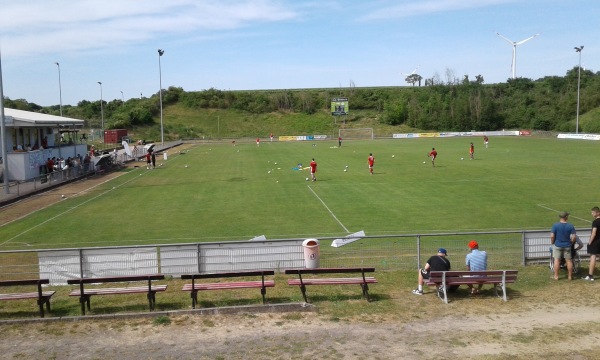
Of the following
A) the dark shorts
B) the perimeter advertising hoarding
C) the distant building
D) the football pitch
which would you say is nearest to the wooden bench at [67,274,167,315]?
the football pitch

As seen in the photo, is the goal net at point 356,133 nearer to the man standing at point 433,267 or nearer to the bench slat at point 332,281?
the man standing at point 433,267

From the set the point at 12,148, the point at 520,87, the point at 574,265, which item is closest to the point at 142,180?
the point at 12,148

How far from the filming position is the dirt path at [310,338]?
850cm

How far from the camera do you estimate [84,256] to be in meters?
13.2

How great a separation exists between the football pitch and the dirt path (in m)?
10.1

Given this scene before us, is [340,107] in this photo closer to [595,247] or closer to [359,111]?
[359,111]

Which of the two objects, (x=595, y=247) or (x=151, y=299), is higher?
(x=595, y=247)

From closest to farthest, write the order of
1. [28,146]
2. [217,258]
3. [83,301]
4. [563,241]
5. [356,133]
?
[83,301] < [563,241] < [217,258] < [28,146] < [356,133]

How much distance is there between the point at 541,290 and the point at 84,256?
421 inches

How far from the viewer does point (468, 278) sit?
11031 mm

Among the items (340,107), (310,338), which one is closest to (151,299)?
(310,338)

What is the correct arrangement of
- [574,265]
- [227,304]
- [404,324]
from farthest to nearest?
[574,265] → [227,304] → [404,324]

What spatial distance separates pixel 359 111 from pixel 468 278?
5209 inches

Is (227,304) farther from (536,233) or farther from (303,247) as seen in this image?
(536,233)
